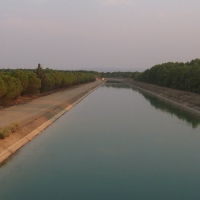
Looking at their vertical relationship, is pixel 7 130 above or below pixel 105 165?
→ above

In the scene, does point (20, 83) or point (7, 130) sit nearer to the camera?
point (7, 130)

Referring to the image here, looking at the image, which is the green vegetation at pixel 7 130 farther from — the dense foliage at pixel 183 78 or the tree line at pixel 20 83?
the dense foliage at pixel 183 78

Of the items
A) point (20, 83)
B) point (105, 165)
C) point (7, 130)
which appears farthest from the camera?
point (20, 83)

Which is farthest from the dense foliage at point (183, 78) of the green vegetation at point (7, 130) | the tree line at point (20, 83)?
the green vegetation at point (7, 130)

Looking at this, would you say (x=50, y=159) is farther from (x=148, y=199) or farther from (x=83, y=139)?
(x=148, y=199)

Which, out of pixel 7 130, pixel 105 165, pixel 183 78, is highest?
pixel 183 78

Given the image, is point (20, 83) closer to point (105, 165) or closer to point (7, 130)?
point (7, 130)

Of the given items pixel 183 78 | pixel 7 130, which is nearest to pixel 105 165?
pixel 7 130

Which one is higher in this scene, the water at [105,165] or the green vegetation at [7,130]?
the green vegetation at [7,130]
